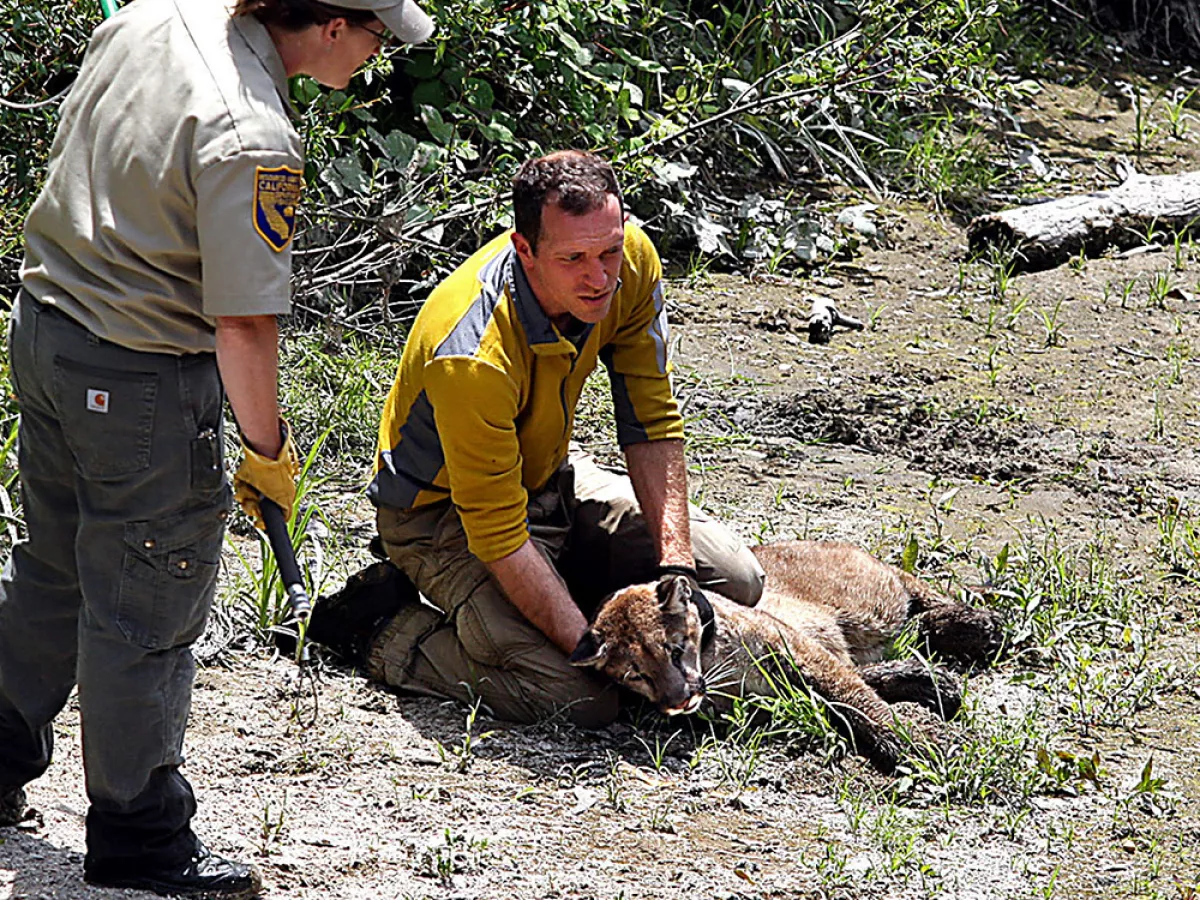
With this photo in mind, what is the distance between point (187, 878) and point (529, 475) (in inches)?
71.2

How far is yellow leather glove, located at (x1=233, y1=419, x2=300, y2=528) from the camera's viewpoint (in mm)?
3203

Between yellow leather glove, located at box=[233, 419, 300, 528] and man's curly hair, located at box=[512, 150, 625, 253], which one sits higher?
man's curly hair, located at box=[512, 150, 625, 253]

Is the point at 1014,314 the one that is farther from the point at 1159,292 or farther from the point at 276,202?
the point at 276,202

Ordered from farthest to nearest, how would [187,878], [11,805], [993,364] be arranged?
[993,364]
[11,805]
[187,878]

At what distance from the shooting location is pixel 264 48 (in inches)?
121

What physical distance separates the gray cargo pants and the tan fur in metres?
1.43

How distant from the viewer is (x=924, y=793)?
4.43 m

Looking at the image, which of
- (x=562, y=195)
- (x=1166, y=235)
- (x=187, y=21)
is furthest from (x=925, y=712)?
(x=1166, y=235)

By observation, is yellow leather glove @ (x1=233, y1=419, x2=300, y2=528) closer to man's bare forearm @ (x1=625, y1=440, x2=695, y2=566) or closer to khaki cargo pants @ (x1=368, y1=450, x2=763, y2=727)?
khaki cargo pants @ (x1=368, y1=450, x2=763, y2=727)

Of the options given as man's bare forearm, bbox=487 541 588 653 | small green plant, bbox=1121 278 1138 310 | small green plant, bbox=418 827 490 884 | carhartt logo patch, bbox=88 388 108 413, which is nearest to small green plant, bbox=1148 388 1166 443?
small green plant, bbox=1121 278 1138 310

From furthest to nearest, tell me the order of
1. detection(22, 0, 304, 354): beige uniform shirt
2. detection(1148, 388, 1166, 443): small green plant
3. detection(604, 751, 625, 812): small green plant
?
detection(1148, 388, 1166, 443): small green plant → detection(604, 751, 625, 812): small green plant → detection(22, 0, 304, 354): beige uniform shirt

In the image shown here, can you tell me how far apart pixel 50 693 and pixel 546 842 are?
1.27 m

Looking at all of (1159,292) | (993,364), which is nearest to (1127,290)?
(1159,292)

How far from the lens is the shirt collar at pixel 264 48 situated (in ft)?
10.1
